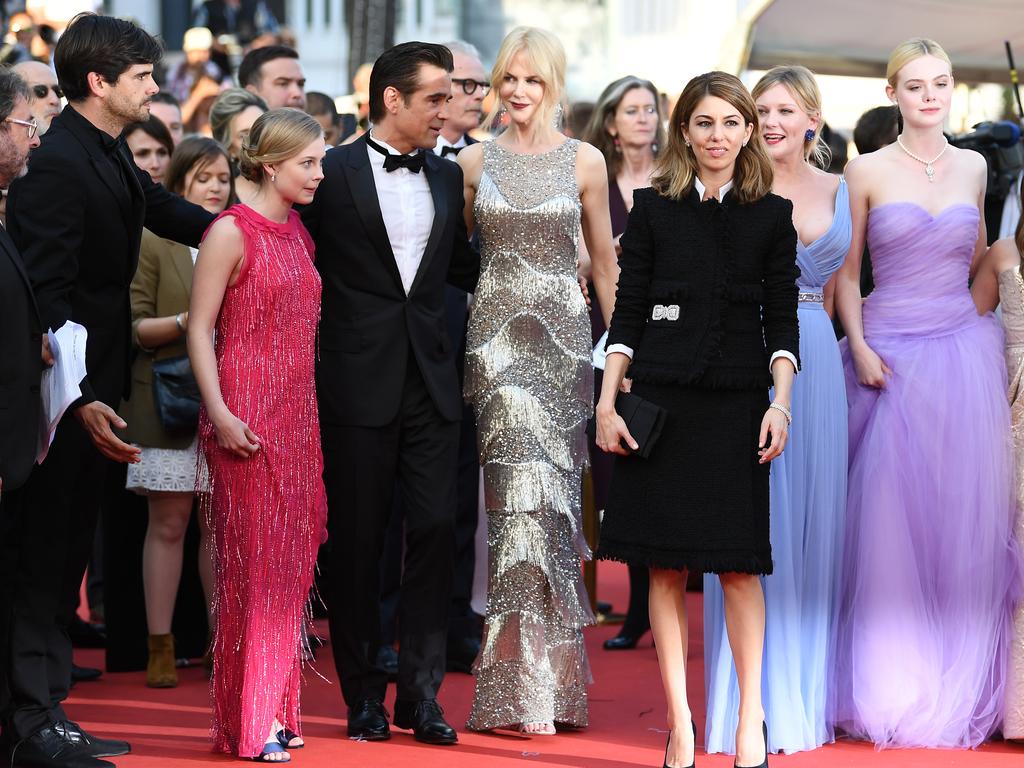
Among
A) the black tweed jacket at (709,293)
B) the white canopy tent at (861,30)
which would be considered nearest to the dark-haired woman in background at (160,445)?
the black tweed jacket at (709,293)

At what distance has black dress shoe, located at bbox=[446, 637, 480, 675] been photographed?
6391mm

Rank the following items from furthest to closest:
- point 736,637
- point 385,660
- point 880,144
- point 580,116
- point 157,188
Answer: point 580,116
point 880,144
point 385,660
point 157,188
point 736,637

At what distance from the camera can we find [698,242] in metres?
4.71

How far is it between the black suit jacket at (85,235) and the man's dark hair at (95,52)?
9 centimetres

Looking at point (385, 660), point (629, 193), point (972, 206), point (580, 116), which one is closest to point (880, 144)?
point (629, 193)

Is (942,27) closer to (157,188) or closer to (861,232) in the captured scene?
(861,232)

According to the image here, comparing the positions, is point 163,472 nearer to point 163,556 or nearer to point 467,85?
point 163,556

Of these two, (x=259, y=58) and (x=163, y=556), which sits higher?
(x=259, y=58)

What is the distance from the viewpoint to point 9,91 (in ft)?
14.3

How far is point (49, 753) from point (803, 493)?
242 cm

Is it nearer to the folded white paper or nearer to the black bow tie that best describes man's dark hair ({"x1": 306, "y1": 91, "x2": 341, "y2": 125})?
the black bow tie

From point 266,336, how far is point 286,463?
0.39 meters

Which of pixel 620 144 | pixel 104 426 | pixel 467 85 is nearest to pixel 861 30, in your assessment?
pixel 620 144

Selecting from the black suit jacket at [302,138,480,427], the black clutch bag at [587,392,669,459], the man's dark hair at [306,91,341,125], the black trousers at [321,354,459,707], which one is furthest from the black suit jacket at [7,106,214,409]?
the man's dark hair at [306,91,341,125]
